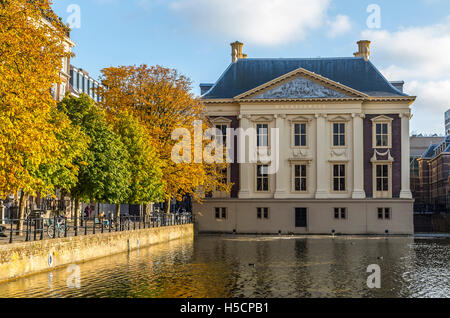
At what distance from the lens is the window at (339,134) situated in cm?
5781

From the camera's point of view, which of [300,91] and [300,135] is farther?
[300,135]

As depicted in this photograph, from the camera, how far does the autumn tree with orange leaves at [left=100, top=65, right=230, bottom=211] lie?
46.2 m

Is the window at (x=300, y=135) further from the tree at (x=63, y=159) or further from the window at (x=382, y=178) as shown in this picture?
the tree at (x=63, y=159)

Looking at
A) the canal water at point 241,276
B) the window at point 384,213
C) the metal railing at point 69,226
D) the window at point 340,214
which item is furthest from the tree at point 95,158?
the window at point 384,213

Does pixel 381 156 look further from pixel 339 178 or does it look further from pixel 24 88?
pixel 24 88

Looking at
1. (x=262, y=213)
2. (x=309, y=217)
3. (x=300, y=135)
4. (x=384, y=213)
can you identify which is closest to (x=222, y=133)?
(x=300, y=135)

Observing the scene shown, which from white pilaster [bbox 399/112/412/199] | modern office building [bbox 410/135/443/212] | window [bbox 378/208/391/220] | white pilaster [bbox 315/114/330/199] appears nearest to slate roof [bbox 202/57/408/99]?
white pilaster [bbox 399/112/412/199]

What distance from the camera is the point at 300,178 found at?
58094mm

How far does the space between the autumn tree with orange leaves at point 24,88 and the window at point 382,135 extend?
132 ft

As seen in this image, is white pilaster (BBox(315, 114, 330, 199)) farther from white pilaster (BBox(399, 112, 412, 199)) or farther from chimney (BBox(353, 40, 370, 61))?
chimney (BBox(353, 40, 370, 61))

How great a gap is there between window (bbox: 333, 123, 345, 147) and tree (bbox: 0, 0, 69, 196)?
38.4 m

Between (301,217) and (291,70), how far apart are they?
15857mm
